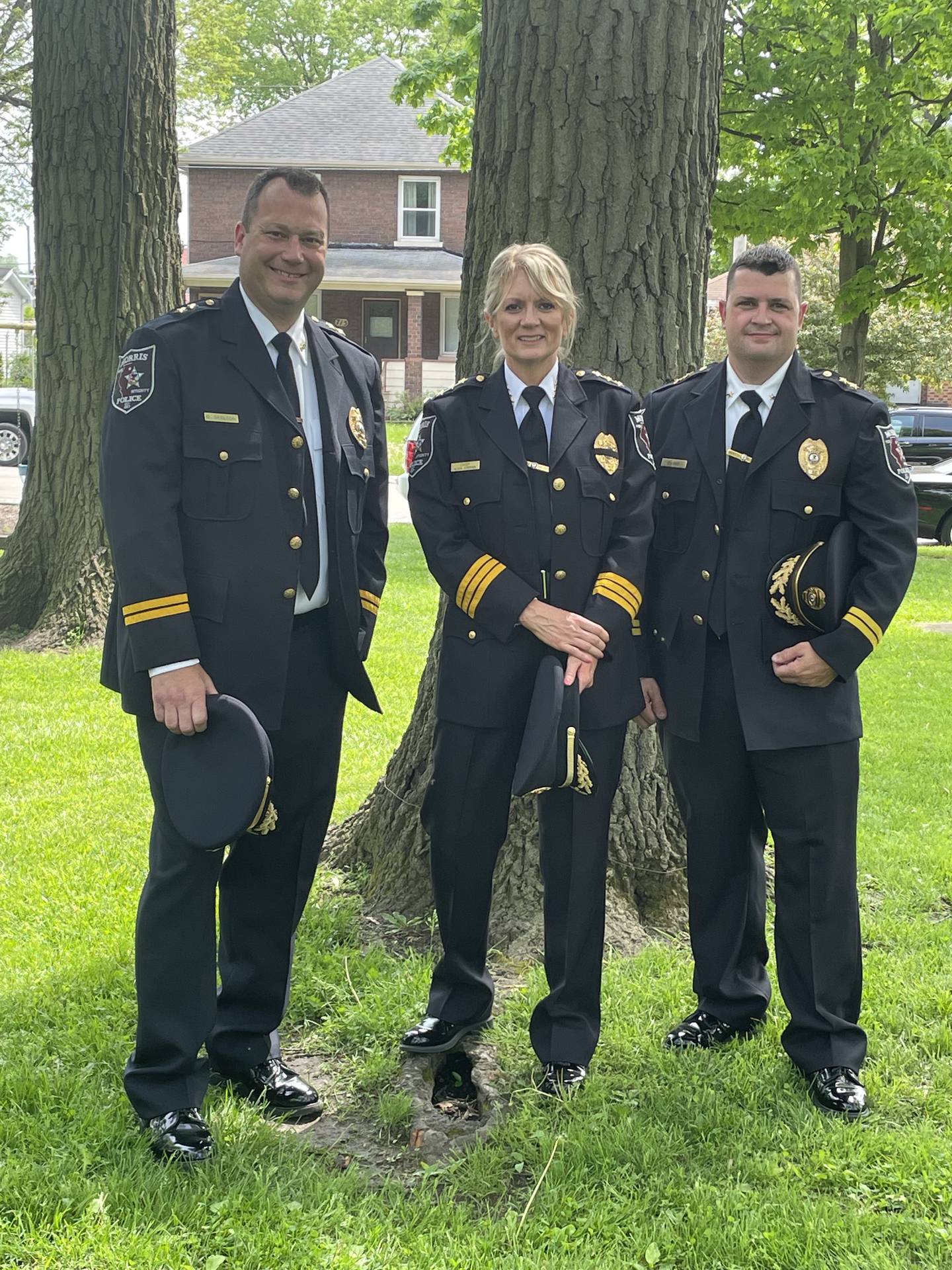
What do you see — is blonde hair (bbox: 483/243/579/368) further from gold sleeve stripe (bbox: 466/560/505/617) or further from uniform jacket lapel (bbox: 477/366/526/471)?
gold sleeve stripe (bbox: 466/560/505/617)

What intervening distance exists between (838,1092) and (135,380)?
2.52 m

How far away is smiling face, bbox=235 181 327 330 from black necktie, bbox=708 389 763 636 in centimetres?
119

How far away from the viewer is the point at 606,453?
3.38 m

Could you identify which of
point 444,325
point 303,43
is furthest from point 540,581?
point 303,43

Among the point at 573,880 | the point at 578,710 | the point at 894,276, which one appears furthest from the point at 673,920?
the point at 894,276

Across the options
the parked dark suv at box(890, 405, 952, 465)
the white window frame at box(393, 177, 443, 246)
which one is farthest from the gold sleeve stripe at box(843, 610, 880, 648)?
the white window frame at box(393, 177, 443, 246)

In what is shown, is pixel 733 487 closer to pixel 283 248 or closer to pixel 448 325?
pixel 283 248

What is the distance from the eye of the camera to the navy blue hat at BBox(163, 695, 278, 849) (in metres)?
2.91

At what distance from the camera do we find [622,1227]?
282cm

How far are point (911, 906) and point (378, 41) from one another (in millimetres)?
48541

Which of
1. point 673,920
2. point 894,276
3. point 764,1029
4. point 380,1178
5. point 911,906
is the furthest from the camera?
point 894,276

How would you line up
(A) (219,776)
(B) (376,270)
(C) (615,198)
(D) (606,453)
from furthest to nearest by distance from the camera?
(B) (376,270) → (C) (615,198) → (D) (606,453) → (A) (219,776)

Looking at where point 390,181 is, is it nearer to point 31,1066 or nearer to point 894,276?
point 894,276

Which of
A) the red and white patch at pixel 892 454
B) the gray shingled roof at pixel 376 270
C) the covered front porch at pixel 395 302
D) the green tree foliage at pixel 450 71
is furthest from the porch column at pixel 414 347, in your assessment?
the red and white patch at pixel 892 454
